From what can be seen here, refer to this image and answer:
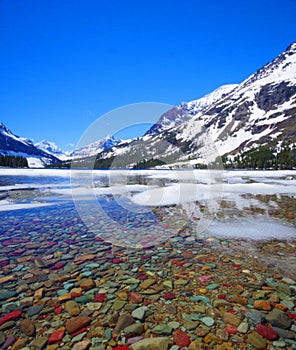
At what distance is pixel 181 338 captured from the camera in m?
3.29

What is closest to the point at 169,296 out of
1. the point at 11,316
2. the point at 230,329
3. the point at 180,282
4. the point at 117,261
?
the point at 180,282

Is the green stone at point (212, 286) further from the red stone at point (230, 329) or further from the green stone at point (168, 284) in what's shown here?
the red stone at point (230, 329)

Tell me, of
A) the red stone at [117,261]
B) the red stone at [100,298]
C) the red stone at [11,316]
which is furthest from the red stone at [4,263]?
the red stone at [100,298]

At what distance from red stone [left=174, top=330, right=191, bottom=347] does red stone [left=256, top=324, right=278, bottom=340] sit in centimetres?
111

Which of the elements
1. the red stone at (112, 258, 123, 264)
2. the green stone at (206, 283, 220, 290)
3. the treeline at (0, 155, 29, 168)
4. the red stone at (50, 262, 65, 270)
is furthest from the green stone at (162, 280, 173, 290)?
the treeline at (0, 155, 29, 168)

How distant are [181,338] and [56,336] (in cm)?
184

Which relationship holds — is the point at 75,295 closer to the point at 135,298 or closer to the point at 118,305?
the point at 118,305

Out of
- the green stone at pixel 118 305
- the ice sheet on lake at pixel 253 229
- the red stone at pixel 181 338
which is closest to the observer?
the red stone at pixel 181 338

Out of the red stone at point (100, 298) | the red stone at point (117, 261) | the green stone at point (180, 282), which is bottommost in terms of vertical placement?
the green stone at point (180, 282)

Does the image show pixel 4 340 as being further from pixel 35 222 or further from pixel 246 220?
pixel 246 220

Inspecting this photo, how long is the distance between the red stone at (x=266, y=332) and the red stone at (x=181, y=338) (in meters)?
1.11

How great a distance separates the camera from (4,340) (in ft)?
10.6

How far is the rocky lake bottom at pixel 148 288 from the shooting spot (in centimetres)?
332

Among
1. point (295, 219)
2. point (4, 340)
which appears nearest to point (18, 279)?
point (4, 340)
